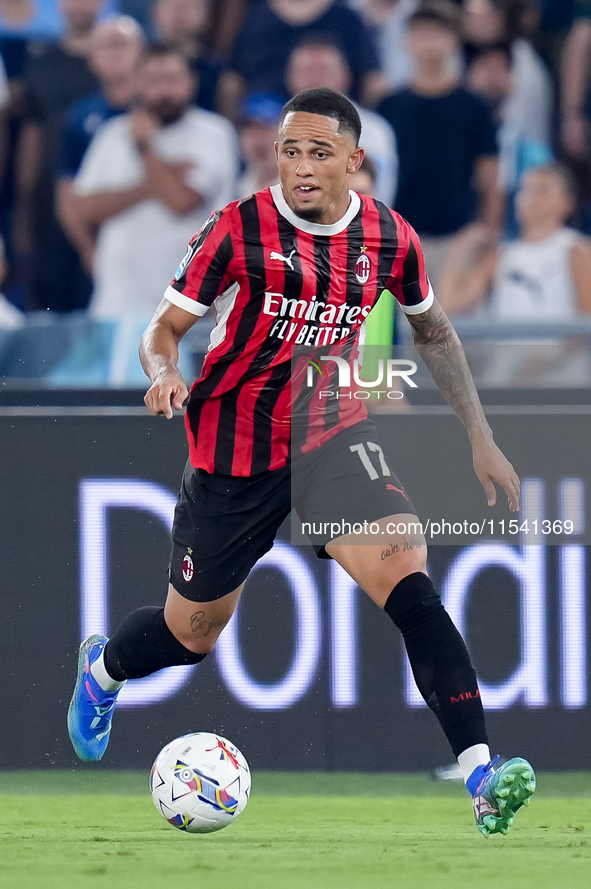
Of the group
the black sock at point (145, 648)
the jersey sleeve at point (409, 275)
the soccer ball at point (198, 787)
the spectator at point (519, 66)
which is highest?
the spectator at point (519, 66)

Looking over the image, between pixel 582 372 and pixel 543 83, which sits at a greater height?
pixel 543 83

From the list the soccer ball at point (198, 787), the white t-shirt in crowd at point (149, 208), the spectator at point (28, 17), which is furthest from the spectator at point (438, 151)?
the soccer ball at point (198, 787)

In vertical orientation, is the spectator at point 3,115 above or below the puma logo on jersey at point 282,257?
above

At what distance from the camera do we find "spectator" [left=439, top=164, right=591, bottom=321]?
6.52m

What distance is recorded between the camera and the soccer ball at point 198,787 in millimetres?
3264

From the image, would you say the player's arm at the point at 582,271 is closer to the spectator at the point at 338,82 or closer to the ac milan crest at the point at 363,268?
the spectator at the point at 338,82

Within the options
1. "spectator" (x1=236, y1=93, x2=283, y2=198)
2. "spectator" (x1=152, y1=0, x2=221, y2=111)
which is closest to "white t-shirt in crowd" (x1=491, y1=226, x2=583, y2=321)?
"spectator" (x1=236, y1=93, x2=283, y2=198)

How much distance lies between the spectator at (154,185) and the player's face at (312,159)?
3.46 metres

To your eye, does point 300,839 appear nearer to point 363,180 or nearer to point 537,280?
point 363,180

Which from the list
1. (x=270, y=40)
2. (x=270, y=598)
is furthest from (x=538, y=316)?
(x=270, y=598)

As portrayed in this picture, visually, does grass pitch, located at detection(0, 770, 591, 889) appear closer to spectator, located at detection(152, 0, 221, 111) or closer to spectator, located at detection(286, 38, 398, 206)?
spectator, located at detection(286, 38, 398, 206)

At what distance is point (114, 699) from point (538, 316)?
3.57 metres

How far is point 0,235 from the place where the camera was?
271 inches

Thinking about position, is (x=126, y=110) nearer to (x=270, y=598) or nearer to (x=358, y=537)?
(x=270, y=598)
